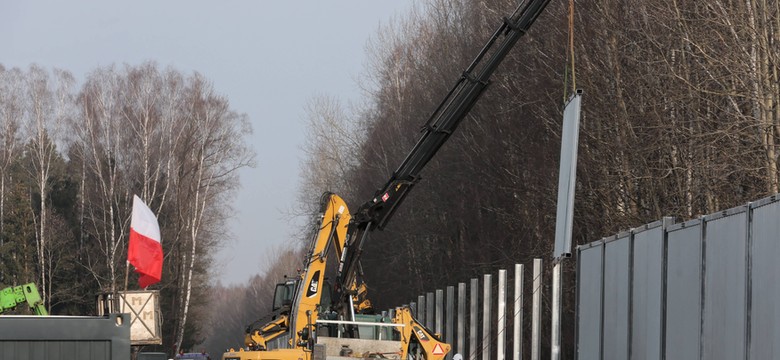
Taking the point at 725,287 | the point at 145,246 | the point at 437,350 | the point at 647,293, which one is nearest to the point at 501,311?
the point at 437,350

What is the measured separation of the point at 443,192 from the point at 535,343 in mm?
26740

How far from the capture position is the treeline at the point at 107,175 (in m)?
70.8

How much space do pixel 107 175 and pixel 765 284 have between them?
60.1 m

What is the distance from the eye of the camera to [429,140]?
2952 centimetres

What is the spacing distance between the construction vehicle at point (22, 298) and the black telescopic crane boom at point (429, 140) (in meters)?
13.7

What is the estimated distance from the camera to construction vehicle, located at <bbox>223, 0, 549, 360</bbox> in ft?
84.5

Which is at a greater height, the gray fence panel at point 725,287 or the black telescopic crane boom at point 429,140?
the black telescopic crane boom at point 429,140

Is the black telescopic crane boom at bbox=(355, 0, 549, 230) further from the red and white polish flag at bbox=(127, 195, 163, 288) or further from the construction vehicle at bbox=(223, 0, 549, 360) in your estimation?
the red and white polish flag at bbox=(127, 195, 163, 288)

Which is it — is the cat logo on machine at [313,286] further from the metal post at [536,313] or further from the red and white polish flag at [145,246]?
the red and white polish flag at [145,246]

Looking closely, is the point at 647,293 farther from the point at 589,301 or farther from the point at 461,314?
the point at 461,314

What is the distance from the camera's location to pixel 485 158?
47.4 meters

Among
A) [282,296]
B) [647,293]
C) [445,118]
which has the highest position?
[445,118]

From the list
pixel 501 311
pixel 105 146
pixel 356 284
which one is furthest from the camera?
pixel 105 146

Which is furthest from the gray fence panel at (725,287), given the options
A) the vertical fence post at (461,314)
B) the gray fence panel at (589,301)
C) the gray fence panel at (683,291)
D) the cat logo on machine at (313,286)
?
the vertical fence post at (461,314)
